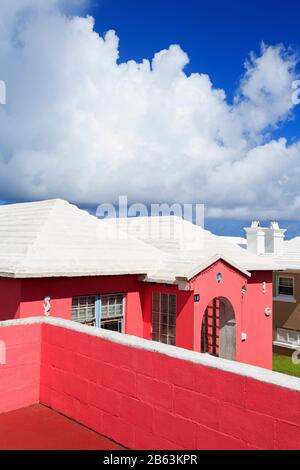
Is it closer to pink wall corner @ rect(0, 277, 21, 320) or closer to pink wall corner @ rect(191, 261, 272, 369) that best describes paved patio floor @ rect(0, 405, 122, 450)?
pink wall corner @ rect(0, 277, 21, 320)

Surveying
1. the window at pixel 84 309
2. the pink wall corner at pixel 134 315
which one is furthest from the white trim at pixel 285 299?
the window at pixel 84 309

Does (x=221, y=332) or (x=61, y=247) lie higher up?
(x=61, y=247)

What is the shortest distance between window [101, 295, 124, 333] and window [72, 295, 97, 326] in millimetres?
322

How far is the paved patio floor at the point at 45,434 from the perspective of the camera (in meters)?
5.16

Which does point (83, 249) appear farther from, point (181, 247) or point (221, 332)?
point (221, 332)

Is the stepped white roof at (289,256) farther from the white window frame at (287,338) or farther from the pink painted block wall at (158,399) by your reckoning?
the pink painted block wall at (158,399)

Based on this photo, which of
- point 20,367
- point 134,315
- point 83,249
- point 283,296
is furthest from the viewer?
point 283,296

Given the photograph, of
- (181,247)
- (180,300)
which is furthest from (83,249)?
(181,247)

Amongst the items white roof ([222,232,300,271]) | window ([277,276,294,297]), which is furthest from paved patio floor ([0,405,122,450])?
window ([277,276,294,297])

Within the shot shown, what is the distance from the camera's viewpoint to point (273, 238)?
26.9 metres

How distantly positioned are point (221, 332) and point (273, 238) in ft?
43.8

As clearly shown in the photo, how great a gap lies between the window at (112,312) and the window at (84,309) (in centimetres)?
32

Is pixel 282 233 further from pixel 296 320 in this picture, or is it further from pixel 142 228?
pixel 142 228

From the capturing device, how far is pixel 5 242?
12.4 m
